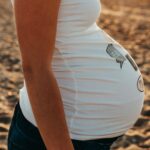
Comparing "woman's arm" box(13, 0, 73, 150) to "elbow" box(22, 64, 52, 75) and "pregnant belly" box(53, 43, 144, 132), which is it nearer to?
"elbow" box(22, 64, 52, 75)

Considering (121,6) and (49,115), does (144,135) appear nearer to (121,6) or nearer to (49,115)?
(49,115)

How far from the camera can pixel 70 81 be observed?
122cm

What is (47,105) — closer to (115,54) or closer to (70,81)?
(70,81)

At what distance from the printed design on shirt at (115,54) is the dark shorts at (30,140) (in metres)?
0.21

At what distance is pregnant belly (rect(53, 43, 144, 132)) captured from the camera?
1215 millimetres

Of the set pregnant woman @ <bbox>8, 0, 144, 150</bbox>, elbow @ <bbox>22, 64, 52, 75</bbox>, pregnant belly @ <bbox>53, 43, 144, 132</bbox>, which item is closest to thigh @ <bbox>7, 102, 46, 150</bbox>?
pregnant woman @ <bbox>8, 0, 144, 150</bbox>

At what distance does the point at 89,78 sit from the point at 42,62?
0.19 metres

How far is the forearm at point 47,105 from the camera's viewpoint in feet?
3.56

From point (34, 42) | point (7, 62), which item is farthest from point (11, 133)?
point (7, 62)

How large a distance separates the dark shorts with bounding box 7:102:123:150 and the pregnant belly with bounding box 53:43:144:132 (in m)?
0.04

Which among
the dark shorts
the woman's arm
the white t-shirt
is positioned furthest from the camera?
the dark shorts

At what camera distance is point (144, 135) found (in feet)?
12.4

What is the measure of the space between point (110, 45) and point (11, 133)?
360mm

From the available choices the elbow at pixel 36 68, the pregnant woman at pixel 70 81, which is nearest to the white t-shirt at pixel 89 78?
the pregnant woman at pixel 70 81
